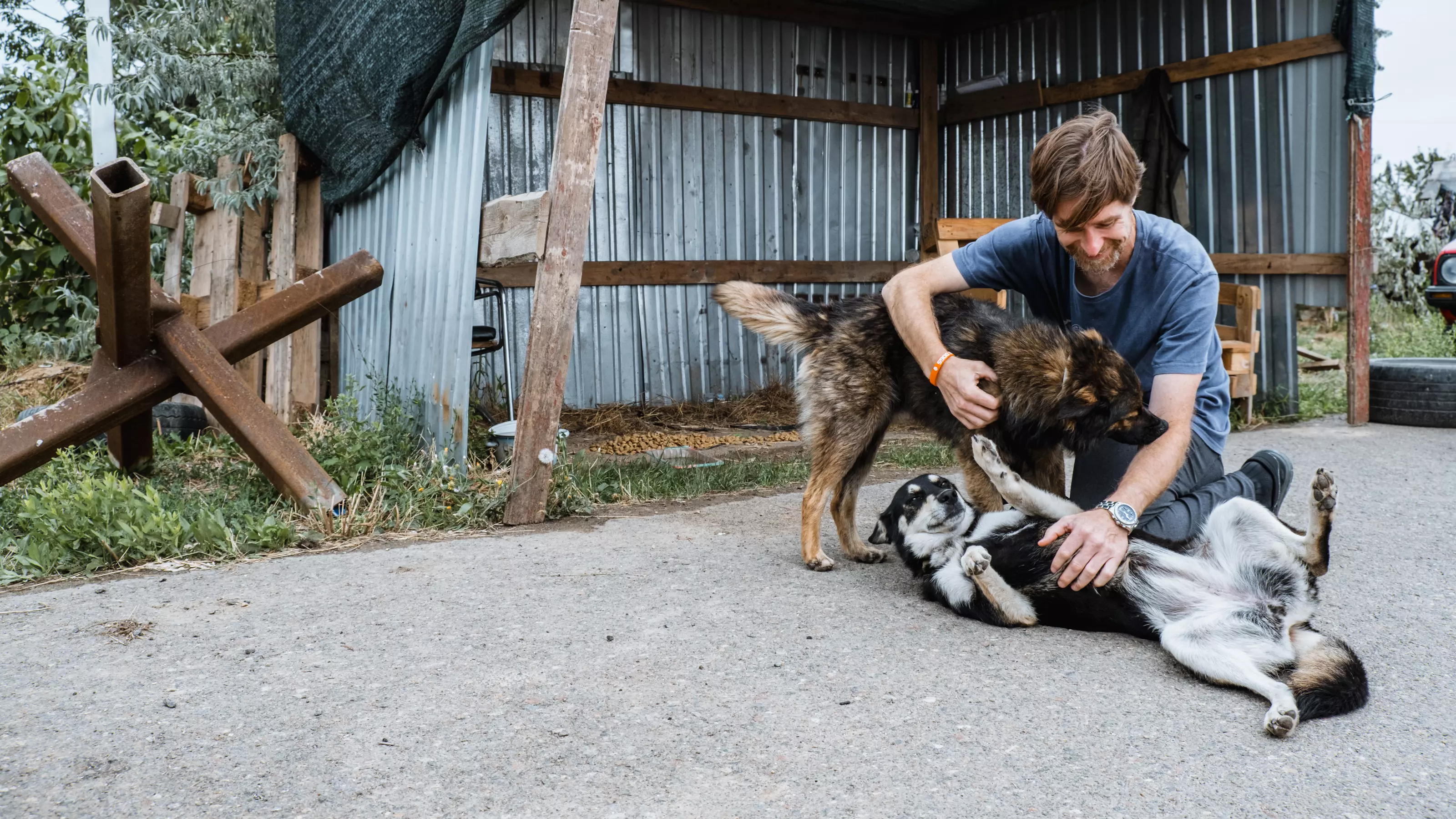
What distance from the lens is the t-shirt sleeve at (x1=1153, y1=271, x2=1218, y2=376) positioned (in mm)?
3000

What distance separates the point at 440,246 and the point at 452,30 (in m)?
1.06

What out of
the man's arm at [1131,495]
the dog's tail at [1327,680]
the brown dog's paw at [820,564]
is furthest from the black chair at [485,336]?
the dog's tail at [1327,680]

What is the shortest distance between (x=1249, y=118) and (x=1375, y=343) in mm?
4418

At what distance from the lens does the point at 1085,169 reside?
109 inches

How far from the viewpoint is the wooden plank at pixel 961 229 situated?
6785 millimetres

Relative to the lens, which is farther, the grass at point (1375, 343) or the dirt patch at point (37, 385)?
the grass at point (1375, 343)

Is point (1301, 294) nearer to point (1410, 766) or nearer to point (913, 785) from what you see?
point (1410, 766)

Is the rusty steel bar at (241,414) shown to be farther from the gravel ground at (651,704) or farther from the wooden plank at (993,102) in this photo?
the wooden plank at (993,102)

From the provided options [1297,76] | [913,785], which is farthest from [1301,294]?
[913,785]

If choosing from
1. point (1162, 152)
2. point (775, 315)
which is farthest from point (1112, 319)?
point (1162, 152)

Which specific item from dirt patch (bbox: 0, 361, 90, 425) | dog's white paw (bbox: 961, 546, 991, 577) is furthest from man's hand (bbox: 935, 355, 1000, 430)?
dirt patch (bbox: 0, 361, 90, 425)

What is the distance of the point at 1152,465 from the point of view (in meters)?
2.85

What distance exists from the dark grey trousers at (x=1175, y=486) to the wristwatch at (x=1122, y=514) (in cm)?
39

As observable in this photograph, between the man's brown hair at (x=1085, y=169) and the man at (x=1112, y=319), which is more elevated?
the man's brown hair at (x=1085, y=169)
